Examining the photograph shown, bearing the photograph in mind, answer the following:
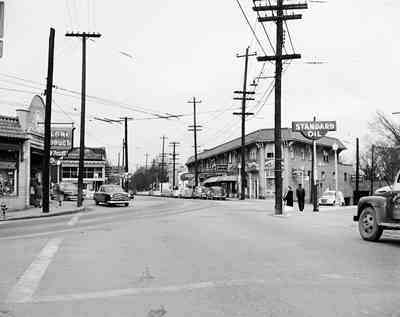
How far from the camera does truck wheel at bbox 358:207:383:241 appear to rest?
46.1ft

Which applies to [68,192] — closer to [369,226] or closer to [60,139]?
[60,139]

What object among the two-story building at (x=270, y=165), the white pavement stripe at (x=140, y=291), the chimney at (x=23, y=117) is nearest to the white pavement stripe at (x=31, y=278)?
the white pavement stripe at (x=140, y=291)

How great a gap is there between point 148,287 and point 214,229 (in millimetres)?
9600

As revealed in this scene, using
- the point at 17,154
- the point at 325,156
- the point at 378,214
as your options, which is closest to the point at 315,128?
the point at 17,154

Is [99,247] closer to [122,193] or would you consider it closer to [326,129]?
[326,129]

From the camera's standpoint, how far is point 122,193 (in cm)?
3916

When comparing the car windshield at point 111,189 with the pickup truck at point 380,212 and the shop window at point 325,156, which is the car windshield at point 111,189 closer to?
the pickup truck at point 380,212

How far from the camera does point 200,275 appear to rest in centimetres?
924

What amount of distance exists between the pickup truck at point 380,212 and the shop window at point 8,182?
21.0m

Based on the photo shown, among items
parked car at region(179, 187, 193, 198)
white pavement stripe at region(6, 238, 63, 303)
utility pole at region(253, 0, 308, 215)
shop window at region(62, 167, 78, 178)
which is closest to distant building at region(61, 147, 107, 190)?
shop window at region(62, 167, 78, 178)

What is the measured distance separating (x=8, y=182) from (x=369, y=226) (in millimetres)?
21738

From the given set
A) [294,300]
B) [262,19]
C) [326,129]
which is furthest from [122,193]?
[294,300]

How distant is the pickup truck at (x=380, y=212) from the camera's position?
1345 cm

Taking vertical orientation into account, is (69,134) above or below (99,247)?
above
